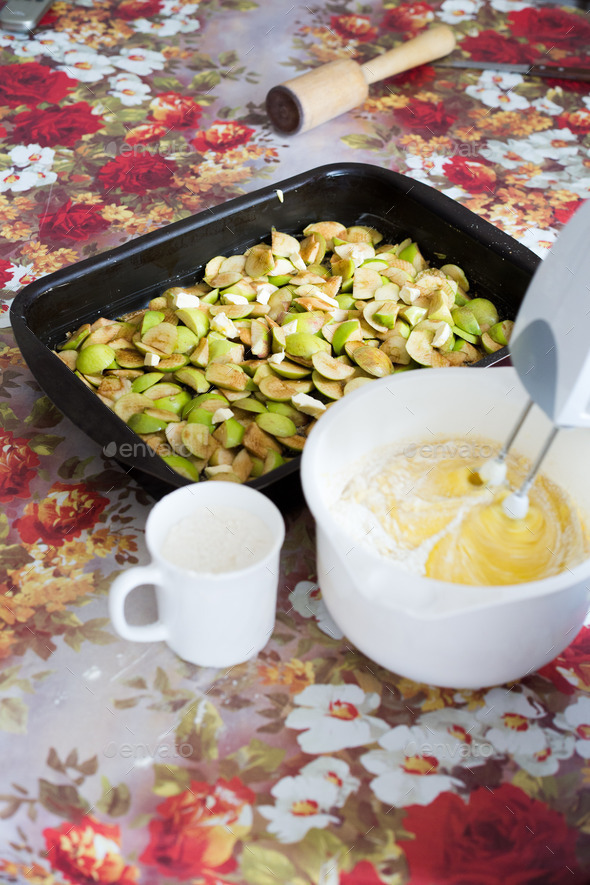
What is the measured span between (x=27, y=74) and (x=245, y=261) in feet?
2.06

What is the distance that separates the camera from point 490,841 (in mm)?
513

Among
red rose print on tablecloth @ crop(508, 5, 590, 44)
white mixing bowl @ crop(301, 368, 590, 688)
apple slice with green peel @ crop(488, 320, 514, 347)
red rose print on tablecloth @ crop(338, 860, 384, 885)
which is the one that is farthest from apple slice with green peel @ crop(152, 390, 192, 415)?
red rose print on tablecloth @ crop(508, 5, 590, 44)

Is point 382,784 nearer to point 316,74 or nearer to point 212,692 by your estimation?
point 212,692

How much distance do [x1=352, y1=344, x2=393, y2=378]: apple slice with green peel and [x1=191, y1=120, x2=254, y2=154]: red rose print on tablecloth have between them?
1.66ft

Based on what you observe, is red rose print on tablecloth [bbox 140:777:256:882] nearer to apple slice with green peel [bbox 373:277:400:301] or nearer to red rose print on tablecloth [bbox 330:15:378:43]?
apple slice with green peel [bbox 373:277:400:301]

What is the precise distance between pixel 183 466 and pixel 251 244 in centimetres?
35

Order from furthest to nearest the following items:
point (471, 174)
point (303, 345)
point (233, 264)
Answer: point (471, 174) → point (233, 264) → point (303, 345)

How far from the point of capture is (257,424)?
73 cm

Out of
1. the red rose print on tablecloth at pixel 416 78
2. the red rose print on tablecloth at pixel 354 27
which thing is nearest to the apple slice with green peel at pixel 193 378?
the red rose print on tablecloth at pixel 416 78

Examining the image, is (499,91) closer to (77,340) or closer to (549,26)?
(549,26)

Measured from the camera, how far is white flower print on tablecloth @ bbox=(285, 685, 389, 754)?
21.9 inches

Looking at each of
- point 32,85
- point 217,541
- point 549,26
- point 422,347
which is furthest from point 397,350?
point 549,26

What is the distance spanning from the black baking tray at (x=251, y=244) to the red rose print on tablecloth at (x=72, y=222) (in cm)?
19

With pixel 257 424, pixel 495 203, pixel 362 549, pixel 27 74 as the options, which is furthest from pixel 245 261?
pixel 27 74
